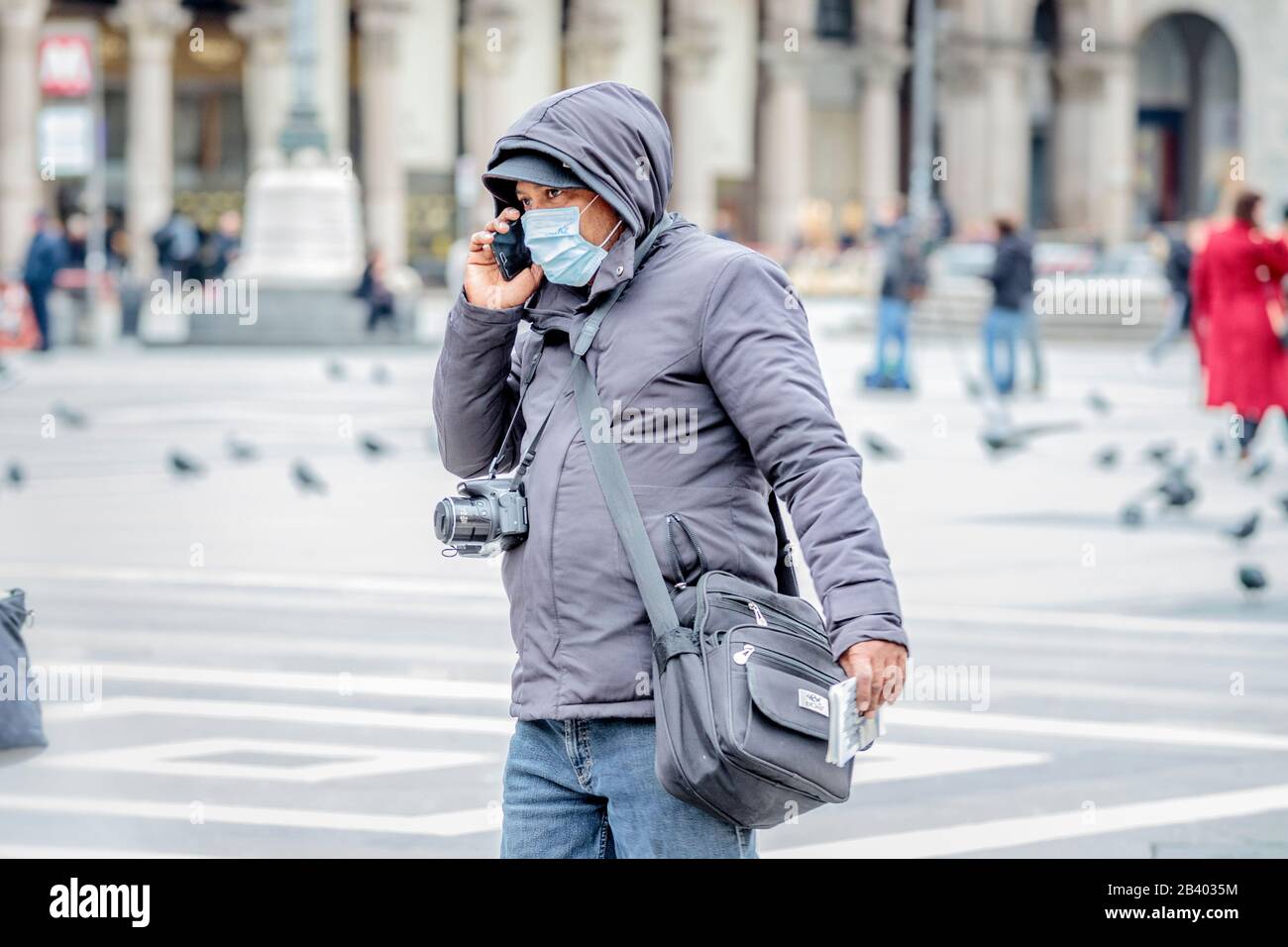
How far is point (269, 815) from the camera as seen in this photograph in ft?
22.1

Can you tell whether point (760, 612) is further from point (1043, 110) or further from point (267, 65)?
point (1043, 110)

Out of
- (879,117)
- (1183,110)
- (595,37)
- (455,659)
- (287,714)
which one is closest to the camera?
(287,714)

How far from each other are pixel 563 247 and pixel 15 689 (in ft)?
5.89

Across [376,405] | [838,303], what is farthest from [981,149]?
[376,405]

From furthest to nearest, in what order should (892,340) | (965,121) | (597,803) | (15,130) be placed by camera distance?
(965,121) → (15,130) → (892,340) → (597,803)

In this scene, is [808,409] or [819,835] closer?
[808,409]

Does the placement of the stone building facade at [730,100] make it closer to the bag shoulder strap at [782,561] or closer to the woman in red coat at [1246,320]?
the woman in red coat at [1246,320]

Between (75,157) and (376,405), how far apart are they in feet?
27.2

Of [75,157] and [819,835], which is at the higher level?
[75,157]

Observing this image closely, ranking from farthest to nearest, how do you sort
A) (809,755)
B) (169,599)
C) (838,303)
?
(838,303), (169,599), (809,755)

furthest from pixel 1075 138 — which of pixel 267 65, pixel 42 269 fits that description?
pixel 42 269

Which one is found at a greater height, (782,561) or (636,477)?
(636,477)

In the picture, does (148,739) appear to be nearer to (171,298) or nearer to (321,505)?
(321,505)

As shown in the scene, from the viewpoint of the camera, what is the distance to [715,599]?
3.77 meters
